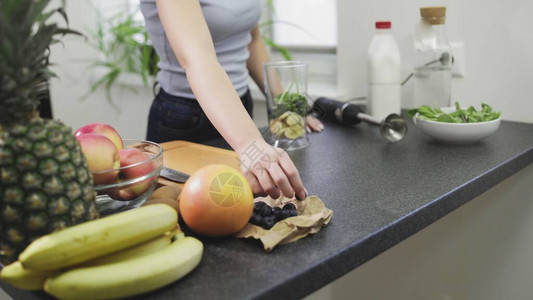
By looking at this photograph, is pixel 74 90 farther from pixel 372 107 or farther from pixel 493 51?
pixel 493 51

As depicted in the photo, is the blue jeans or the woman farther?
the blue jeans

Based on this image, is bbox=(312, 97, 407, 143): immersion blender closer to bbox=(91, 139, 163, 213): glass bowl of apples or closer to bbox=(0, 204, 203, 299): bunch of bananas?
bbox=(91, 139, 163, 213): glass bowl of apples

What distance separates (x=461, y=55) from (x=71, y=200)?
1.24 metres

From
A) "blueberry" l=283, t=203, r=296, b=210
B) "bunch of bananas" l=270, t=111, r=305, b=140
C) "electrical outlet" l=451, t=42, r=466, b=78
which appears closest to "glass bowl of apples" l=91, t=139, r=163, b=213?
"blueberry" l=283, t=203, r=296, b=210

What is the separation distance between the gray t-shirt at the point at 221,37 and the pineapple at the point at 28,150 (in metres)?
0.72

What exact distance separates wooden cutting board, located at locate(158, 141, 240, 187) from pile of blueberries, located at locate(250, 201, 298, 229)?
246 mm

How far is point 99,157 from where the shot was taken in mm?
776

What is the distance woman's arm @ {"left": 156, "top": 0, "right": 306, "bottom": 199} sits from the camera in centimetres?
89

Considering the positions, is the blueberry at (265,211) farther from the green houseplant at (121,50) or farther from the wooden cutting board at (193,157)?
the green houseplant at (121,50)

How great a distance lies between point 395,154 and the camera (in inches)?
50.3

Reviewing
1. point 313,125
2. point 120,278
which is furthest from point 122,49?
point 120,278

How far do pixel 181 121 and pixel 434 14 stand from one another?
2.44ft

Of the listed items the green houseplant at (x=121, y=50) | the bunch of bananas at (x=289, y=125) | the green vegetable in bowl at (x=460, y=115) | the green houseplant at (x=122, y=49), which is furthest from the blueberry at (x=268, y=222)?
the green houseplant at (x=121, y=50)

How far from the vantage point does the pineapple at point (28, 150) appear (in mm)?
623
